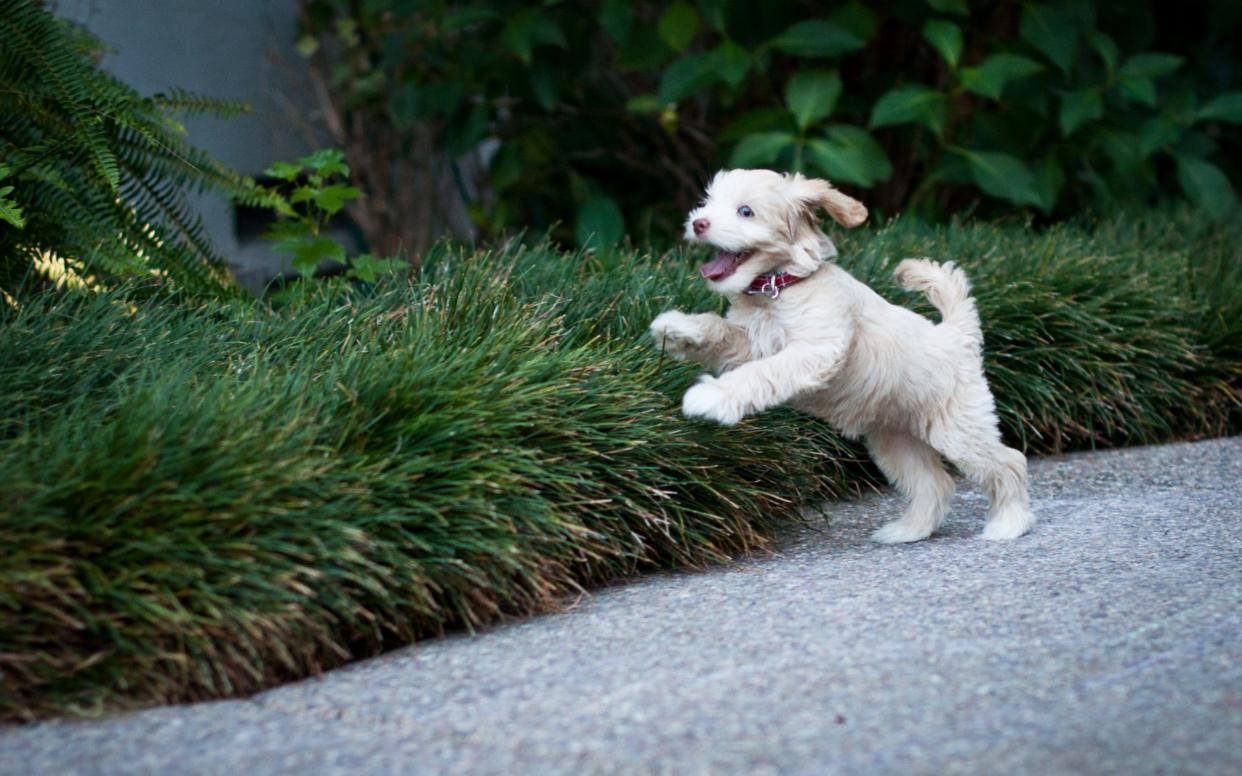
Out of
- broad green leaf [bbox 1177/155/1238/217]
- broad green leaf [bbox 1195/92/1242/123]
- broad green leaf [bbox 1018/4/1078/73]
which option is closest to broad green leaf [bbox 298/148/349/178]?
broad green leaf [bbox 1018/4/1078/73]

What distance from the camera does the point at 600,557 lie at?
135 inches

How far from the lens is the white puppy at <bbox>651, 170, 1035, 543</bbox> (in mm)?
3564

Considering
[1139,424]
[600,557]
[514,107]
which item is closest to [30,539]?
[600,557]

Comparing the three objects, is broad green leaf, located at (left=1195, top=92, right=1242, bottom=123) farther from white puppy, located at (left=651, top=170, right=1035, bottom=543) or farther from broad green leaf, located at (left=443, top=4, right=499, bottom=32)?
white puppy, located at (left=651, top=170, right=1035, bottom=543)


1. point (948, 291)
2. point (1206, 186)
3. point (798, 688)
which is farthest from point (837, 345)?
point (1206, 186)

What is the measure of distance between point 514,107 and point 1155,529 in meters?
5.27

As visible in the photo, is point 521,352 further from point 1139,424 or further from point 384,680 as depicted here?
point 1139,424

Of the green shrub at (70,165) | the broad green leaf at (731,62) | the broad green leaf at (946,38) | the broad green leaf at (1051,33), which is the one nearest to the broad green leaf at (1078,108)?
the broad green leaf at (1051,33)

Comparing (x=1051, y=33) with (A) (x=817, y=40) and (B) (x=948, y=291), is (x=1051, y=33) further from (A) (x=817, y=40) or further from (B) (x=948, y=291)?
(B) (x=948, y=291)

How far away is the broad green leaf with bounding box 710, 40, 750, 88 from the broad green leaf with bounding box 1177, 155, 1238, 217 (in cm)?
262

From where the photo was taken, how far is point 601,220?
24.8 ft

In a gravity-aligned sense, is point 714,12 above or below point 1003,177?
above

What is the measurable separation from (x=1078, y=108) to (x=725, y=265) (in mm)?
4032

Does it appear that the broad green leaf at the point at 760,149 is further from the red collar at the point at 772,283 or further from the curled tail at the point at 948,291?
the red collar at the point at 772,283
